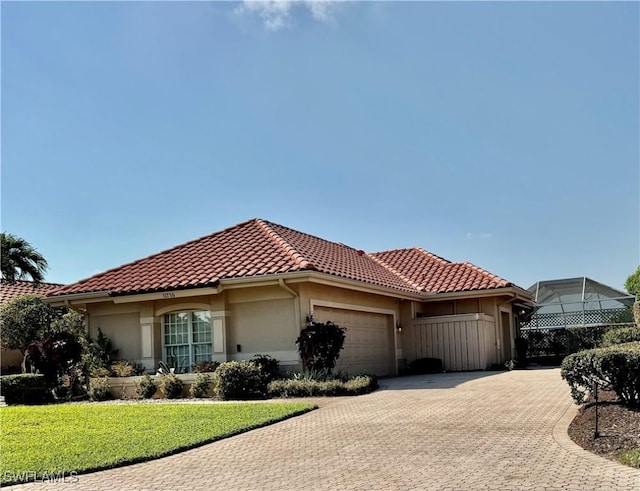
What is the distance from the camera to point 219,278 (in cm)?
1731

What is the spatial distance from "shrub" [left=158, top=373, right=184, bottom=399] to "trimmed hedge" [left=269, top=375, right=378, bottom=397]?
2.78 metres

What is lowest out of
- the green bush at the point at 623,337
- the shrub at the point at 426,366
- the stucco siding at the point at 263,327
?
the shrub at the point at 426,366

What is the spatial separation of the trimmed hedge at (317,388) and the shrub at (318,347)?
3.17ft

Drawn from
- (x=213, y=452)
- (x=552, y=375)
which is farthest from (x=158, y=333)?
(x=552, y=375)

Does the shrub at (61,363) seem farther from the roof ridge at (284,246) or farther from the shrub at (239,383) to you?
the roof ridge at (284,246)

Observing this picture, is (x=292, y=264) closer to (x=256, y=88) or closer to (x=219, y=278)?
(x=219, y=278)

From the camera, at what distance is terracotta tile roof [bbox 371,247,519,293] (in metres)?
23.7

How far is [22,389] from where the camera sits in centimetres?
1667

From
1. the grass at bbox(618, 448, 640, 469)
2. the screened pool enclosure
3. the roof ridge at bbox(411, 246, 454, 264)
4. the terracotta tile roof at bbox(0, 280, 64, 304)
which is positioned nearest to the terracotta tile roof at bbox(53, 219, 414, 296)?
the roof ridge at bbox(411, 246, 454, 264)

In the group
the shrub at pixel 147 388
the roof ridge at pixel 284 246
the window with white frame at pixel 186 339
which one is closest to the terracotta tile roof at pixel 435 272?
the roof ridge at pixel 284 246

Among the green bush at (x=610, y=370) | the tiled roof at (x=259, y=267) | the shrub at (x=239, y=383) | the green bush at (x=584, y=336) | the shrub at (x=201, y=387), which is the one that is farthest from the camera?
the green bush at (x=584, y=336)

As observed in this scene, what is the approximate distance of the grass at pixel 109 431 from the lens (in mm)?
7886

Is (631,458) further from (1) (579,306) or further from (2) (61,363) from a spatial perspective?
(1) (579,306)

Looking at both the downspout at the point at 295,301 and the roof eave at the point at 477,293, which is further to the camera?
the roof eave at the point at 477,293
